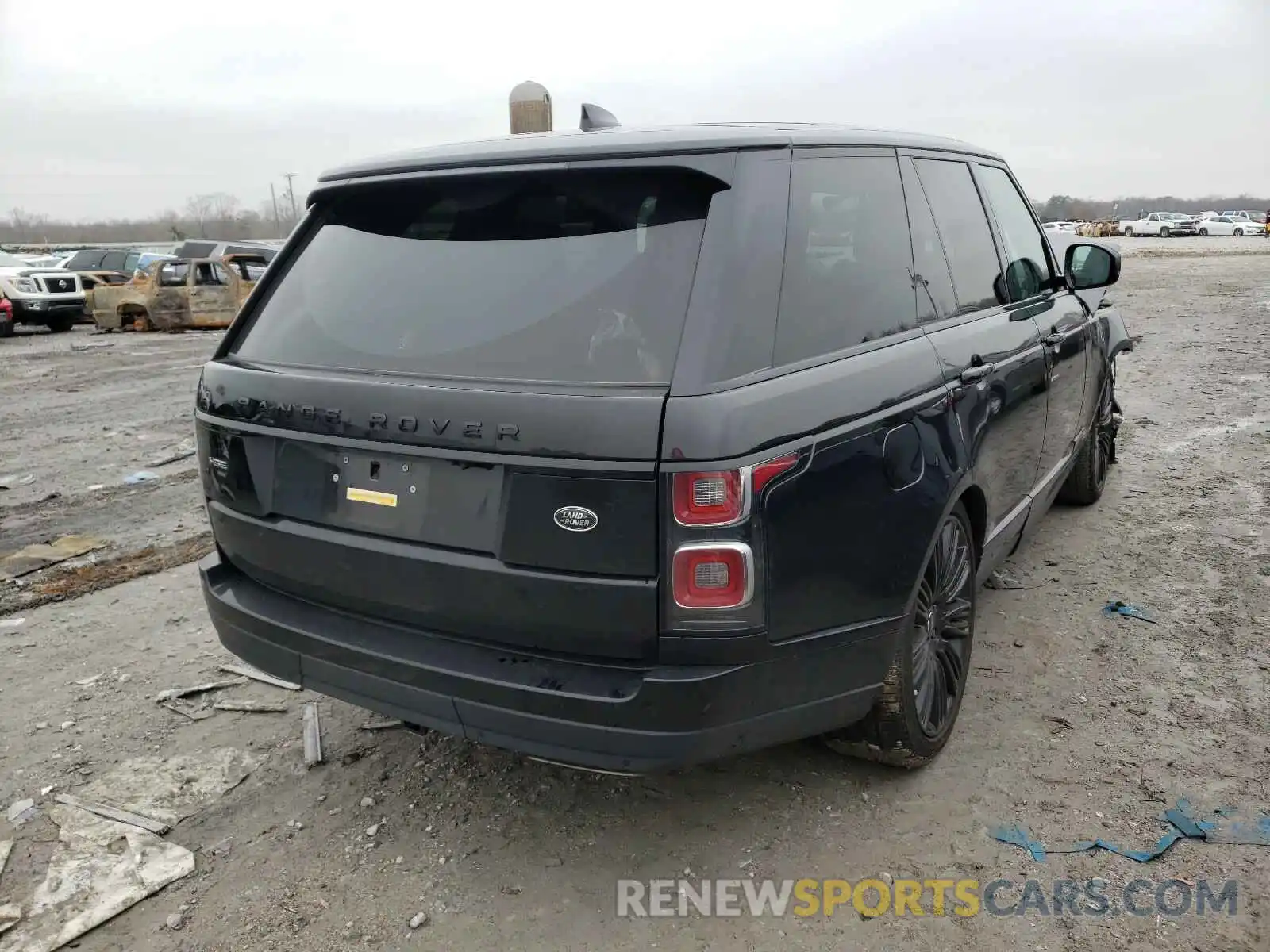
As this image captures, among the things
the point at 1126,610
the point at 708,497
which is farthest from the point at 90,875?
the point at 1126,610

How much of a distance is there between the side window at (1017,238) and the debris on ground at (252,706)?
336cm

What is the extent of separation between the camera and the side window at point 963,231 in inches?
131

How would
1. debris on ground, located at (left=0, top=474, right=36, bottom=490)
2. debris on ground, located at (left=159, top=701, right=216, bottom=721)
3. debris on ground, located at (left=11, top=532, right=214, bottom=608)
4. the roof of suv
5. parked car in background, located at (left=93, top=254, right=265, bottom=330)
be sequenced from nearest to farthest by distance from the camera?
the roof of suv
debris on ground, located at (left=159, top=701, right=216, bottom=721)
debris on ground, located at (left=11, top=532, right=214, bottom=608)
debris on ground, located at (left=0, top=474, right=36, bottom=490)
parked car in background, located at (left=93, top=254, right=265, bottom=330)

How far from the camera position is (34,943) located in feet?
7.98

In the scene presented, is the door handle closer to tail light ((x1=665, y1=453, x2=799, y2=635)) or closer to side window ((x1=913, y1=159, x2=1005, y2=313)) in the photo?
side window ((x1=913, y1=159, x2=1005, y2=313))

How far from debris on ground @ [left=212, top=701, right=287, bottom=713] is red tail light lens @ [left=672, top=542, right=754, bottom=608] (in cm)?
217

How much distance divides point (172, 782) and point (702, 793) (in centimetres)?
178

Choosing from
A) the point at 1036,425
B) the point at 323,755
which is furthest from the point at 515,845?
the point at 1036,425

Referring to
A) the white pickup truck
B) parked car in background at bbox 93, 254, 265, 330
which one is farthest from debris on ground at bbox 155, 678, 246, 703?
the white pickup truck

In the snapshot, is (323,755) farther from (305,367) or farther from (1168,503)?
(1168,503)

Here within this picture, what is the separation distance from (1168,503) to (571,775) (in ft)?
14.3

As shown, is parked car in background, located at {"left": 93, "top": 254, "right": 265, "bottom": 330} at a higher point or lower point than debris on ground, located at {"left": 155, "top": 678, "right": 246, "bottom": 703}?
higher

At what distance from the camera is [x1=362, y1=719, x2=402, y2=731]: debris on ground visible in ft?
11.3

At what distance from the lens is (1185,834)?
269 centimetres
